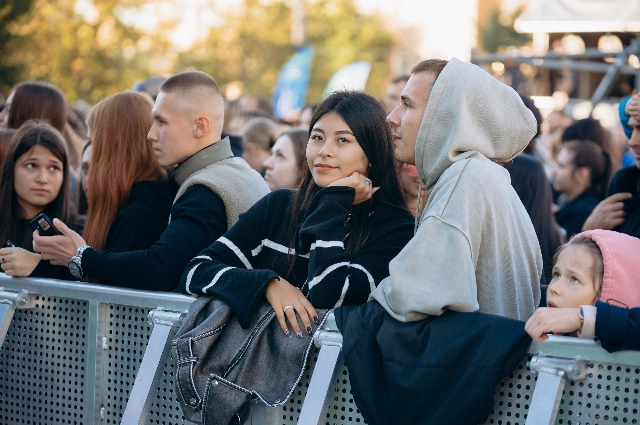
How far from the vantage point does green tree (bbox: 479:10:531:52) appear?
32.2m

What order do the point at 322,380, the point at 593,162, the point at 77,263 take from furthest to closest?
the point at 593,162, the point at 77,263, the point at 322,380

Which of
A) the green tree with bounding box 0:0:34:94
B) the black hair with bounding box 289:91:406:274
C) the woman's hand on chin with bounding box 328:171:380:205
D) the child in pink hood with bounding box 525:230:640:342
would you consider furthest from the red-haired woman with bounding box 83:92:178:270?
the green tree with bounding box 0:0:34:94

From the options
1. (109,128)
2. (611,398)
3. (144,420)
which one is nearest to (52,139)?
(109,128)

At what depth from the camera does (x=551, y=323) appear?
256 cm

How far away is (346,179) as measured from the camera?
3408 millimetres

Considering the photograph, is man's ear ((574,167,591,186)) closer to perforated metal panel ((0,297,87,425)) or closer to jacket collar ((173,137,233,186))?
jacket collar ((173,137,233,186))

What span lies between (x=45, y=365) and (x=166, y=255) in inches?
27.4

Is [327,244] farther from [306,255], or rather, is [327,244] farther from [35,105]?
[35,105]

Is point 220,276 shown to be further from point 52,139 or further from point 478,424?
point 52,139

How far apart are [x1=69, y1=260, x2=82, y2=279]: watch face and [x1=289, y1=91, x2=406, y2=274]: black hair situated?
1108mm

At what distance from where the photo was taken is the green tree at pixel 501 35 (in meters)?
32.2

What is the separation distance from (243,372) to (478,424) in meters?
0.86

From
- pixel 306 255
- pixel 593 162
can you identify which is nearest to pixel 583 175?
pixel 593 162

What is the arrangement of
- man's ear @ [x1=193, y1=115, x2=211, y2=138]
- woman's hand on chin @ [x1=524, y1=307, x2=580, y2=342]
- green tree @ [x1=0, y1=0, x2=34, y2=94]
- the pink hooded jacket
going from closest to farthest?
woman's hand on chin @ [x1=524, y1=307, x2=580, y2=342] < the pink hooded jacket < man's ear @ [x1=193, y1=115, x2=211, y2=138] < green tree @ [x1=0, y1=0, x2=34, y2=94]
